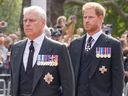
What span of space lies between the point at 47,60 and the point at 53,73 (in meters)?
0.17

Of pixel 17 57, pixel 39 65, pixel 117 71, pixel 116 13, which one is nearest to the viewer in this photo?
pixel 39 65

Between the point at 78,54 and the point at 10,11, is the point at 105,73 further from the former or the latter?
the point at 10,11

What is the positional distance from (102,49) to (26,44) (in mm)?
1362

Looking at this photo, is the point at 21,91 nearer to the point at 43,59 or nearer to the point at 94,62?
the point at 43,59

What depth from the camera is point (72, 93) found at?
8117mm

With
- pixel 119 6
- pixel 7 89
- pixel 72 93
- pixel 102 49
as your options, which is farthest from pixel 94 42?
pixel 119 6

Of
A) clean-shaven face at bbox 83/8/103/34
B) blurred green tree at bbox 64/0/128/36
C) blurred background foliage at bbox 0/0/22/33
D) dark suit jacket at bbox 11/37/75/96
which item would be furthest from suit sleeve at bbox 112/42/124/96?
blurred background foliage at bbox 0/0/22/33

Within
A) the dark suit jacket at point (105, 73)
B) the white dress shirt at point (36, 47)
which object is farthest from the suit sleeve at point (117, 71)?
the white dress shirt at point (36, 47)

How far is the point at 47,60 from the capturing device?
26.3ft

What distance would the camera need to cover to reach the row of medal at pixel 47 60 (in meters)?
7.99

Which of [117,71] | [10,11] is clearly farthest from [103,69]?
[10,11]

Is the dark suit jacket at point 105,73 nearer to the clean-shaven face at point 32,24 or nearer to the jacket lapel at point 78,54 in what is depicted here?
the jacket lapel at point 78,54

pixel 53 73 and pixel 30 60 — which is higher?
pixel 30 60

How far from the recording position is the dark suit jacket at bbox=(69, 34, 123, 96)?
895cm
